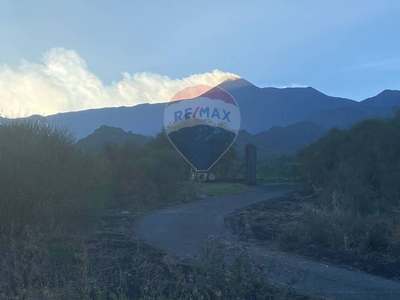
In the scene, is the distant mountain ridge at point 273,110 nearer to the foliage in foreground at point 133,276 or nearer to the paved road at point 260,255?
the paved road at point 260,255

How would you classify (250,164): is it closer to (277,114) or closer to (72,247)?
(72,247)

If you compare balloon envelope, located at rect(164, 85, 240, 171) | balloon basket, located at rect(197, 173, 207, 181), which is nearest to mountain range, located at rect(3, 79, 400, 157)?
balloon basket, located at rect(197, 173, 207, 181)

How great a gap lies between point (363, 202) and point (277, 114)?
374ft

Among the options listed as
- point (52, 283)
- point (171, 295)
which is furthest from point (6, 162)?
point (171, 295)

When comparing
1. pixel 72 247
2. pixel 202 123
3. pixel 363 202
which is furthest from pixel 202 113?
pixel 72 247

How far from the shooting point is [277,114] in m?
130

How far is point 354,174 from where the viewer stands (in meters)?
20.2

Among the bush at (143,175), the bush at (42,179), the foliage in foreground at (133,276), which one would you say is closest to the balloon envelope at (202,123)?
the bush at (143,175)

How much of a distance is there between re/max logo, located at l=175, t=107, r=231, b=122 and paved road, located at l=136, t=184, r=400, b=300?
1254 centimetres

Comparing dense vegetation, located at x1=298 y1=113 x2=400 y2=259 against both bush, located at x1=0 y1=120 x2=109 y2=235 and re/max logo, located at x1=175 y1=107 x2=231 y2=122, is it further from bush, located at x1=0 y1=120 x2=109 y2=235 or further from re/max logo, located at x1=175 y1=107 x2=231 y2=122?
re/max logo, located at x1=175 y1=107 x2=231 y2=122

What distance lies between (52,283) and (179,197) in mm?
22494

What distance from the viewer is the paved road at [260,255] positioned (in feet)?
28.0

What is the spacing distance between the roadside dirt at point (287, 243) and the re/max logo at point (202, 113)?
15.4m

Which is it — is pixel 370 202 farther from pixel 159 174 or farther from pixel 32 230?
pixel 159 174
